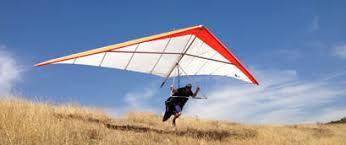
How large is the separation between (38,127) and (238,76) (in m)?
10.0

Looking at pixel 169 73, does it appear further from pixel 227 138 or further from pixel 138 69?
pixel 227 138

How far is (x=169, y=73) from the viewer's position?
1470 cm

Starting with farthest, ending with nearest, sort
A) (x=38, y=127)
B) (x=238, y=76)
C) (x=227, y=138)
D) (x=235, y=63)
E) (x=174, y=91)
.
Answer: (x=238, y=76) → (x=235, y=63) → (x=174, y=91) → (x=227, y=138) → (x=38, y=127)

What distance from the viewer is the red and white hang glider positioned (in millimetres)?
11164

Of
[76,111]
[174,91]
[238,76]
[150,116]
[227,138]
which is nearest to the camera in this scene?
[227,138]

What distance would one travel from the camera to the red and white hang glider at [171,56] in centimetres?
1116

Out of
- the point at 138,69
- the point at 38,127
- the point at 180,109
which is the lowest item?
the point at 38,127

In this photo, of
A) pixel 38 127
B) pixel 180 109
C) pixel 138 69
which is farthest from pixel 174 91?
pixel 38 127

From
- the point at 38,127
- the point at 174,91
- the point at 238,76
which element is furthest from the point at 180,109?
the point at 38,127

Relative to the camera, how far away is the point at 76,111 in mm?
13922

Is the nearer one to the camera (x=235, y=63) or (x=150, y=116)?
(x=235, y=63)

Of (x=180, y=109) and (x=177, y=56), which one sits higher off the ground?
(x=177, y=56)

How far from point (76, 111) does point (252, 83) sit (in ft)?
20.2

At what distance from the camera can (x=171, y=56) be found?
540 inches
